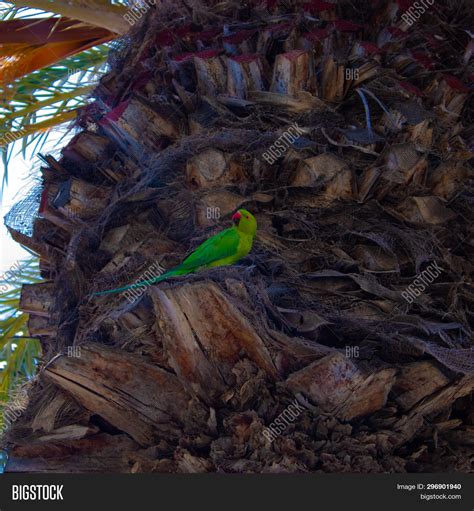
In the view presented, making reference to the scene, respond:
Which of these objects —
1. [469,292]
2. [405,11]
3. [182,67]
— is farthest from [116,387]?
[405,11]

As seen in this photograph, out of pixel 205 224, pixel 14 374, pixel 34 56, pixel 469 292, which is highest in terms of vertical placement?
pixel 34 56

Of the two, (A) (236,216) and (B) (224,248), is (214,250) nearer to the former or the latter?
(B) (224,248)

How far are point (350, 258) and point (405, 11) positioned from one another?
1640 mm

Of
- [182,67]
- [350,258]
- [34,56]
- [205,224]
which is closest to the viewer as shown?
[350,258]

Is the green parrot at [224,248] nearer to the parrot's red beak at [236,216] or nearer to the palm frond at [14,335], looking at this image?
the parrot's red beak at [236,216]

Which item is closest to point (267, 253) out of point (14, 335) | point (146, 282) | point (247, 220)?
point (247, 220)

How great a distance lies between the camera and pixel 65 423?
9.11 feet

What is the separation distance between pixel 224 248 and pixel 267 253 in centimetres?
22

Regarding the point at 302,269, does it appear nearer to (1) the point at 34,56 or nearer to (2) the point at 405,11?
(2) the point at 405,11

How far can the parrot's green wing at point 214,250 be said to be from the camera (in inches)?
123

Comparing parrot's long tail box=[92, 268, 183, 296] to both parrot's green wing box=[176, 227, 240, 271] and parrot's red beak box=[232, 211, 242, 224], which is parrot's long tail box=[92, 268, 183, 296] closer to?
parrot's green wing box=[176, 227, 240, 271]

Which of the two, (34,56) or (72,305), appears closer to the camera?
(72,305)

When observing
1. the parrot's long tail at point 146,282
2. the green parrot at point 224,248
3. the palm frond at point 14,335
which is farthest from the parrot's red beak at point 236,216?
the palm frond at point 14,335

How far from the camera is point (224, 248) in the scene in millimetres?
3209
